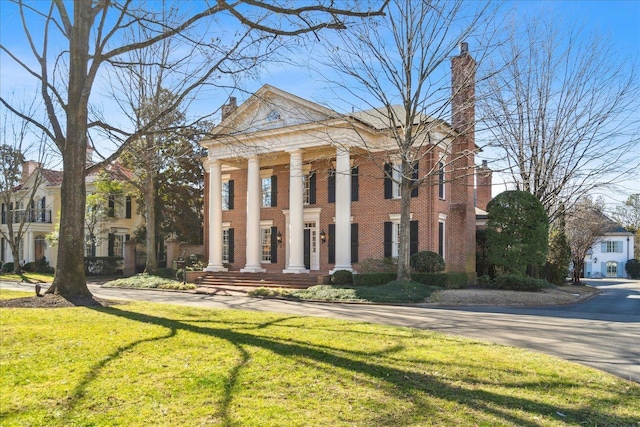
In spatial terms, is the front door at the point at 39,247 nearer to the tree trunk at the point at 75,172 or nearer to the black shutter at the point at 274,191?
the black shutter at the point at 274,191

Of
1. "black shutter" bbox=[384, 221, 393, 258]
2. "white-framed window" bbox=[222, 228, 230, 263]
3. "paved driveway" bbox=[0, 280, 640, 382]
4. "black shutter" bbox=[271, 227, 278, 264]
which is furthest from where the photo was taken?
"white-framed window" bbox=[222, 228, 230, 263]

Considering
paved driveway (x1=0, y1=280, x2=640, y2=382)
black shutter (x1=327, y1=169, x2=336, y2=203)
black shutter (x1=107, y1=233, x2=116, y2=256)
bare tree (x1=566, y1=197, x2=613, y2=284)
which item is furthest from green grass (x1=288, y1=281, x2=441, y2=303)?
black shutter (x1=107, y1=233, x2=116, y2=256)

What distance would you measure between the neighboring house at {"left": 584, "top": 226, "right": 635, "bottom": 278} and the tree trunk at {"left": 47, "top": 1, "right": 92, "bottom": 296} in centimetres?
5641

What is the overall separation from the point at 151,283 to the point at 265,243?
6.53 m

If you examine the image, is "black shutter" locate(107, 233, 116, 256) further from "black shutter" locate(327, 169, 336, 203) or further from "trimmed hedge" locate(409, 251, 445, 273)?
"trimmed hedge" locate(409, 251, 445, 273)

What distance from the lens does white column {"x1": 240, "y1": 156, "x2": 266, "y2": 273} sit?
24.7 metres

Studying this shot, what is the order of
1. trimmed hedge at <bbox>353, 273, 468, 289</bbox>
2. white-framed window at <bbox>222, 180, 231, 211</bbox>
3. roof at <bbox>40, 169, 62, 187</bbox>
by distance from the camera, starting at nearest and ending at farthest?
trimmed hedge at <bbox>353, 273, 468, 289</bbox> < white-framed window at <bbox>222, 180, 231, 211</bbox> < roof at <bbox>40, 169, 62, 187</bbox>

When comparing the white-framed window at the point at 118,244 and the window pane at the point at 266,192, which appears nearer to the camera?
the window pane at the point at 266,192

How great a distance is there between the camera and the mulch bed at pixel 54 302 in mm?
10782

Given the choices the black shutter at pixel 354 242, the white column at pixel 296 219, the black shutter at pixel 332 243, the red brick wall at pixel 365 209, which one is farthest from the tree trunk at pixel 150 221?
the black shutter at pixel 354 242

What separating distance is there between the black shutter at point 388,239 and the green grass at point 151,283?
920cm

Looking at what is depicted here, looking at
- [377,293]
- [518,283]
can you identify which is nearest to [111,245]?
[377,293]

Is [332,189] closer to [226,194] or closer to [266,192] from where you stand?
[266,192]

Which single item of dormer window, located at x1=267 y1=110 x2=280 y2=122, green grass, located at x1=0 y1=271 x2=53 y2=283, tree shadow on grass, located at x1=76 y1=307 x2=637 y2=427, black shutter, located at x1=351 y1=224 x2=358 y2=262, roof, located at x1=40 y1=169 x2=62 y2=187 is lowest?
green grass, located at x1=0 y1=271 x2=53 y2=283
